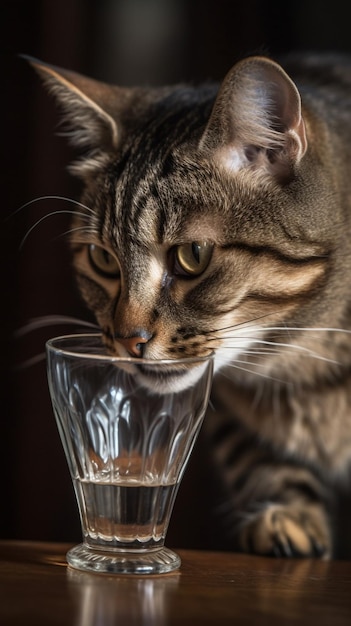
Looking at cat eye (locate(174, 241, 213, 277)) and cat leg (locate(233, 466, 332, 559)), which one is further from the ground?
cat eye (locate(174, 241, 213, 277))

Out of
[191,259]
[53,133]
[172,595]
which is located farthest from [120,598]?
[53,133]

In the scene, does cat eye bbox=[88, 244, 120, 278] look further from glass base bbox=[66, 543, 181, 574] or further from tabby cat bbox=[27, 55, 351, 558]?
glass base bbox=[66, 543, 181, 574]

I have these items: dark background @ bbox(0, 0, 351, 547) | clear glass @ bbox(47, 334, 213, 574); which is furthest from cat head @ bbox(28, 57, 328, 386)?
dark background @ bbox(0, 0, 351, 547)

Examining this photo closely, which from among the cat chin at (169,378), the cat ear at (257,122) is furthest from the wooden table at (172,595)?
the cat ear at (257,122)

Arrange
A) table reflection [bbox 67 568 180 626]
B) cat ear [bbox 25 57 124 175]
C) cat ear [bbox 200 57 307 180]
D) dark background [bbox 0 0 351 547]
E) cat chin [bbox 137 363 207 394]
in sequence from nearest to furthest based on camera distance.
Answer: table reflection [bbox 67 568 180 626] < cat chin [bbox 137 363 207 394] < cat ear [bbox 200 57 307 180] < cat ear [bbox 25 57 124 175] < dark background [bbox 0 0 351 547]

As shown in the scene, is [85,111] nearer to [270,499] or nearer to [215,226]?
[215,226]

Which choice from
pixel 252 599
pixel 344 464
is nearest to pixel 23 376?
pixel 344 464

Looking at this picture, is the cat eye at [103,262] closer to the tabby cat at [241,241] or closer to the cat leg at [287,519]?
the tabby cat at [241,241]
